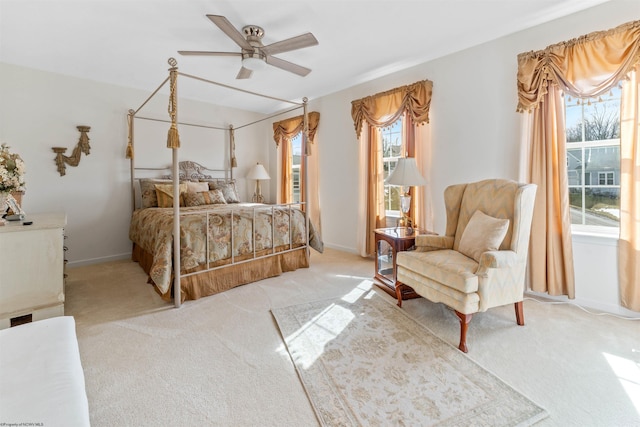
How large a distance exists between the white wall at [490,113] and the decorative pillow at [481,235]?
0.93 metres

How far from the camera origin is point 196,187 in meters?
4.40

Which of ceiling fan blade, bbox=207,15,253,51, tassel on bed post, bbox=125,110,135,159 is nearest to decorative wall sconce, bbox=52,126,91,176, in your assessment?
tassel on bed post, bbox=125,110,135,159

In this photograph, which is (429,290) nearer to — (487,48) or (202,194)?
(487,48)

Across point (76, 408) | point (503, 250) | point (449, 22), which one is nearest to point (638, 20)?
point (449, 22)

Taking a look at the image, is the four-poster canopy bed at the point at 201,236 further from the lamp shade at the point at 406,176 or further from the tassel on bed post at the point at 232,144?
the lamp shade at the point at 406,176

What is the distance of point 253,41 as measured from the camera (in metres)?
2.56

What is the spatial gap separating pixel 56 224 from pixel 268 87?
3284 mm

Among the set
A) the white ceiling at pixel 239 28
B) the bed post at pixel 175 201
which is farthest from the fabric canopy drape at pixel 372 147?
the bed post at pixel 175 201

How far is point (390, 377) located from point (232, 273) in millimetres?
1947

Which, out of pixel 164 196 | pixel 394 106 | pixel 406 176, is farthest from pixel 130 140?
pixel 406 176

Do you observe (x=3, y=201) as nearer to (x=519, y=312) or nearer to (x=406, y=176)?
(x=406, y=176)

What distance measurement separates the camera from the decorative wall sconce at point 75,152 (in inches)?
147

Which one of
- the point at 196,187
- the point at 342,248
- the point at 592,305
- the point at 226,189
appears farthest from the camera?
the point at 226,189

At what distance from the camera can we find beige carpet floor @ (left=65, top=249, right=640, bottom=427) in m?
1.44
